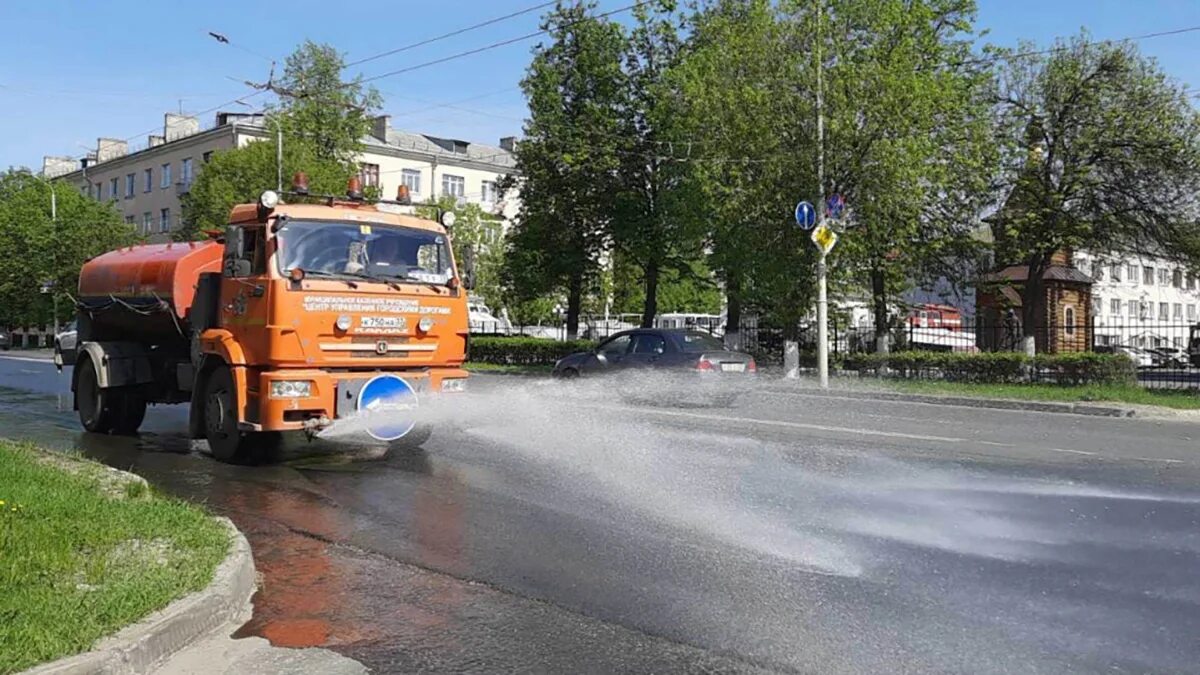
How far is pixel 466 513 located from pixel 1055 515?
466 centimetres

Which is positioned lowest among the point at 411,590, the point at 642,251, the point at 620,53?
the point at 411,590

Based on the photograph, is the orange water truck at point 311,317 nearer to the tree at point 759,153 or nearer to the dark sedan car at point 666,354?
the dark sedan car at point 666,354

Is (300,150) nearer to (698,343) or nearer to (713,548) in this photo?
(698,343)

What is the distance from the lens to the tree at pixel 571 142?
116ft

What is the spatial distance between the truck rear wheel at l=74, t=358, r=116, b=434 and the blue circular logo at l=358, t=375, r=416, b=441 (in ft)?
16.1

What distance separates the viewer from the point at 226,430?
34.2 ft

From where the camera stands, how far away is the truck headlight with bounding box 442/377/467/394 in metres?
10.6

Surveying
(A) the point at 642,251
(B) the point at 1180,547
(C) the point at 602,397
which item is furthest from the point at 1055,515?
(A) the point at 642,251

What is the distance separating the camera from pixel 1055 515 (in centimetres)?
763

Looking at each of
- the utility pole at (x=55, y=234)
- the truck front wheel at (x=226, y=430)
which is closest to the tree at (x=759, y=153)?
the truck front wheel at (x=226, y=430)

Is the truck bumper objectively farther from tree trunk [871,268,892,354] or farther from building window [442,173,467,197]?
building window [442,173,467,197]

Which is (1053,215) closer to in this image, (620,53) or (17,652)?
(620,53)

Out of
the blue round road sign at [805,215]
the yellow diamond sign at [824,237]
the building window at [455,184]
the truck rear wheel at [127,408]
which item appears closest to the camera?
the truck rear wheel at [127,408]

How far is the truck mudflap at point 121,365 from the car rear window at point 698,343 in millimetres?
9304
